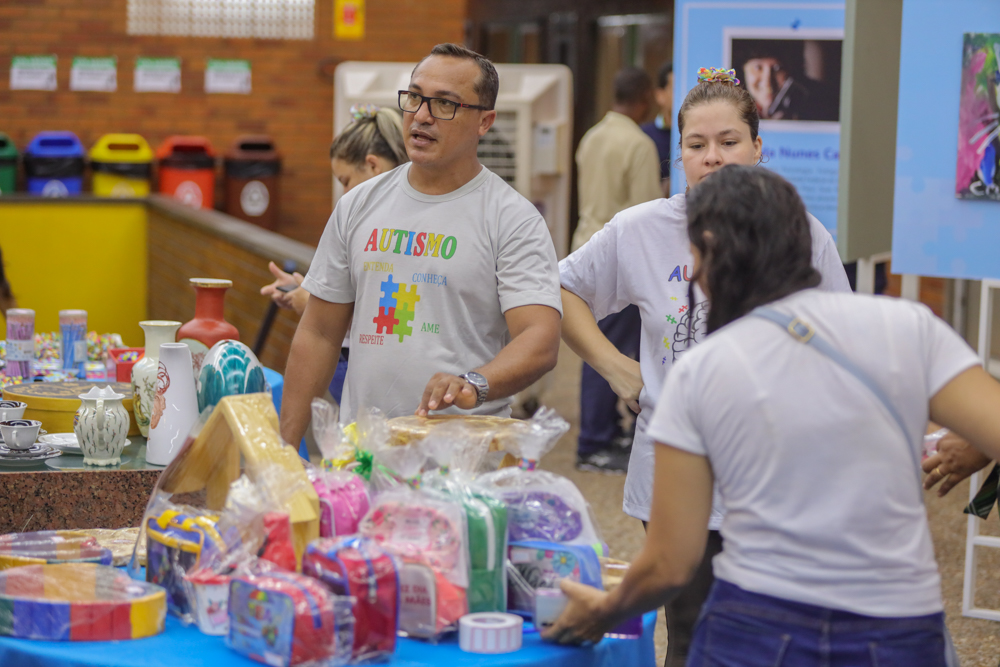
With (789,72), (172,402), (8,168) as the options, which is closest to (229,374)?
(172,402)

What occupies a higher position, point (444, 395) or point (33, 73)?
point (33, 73)

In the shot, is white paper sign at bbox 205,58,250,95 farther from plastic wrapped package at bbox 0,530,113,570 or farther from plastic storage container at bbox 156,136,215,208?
plastic wrapped package at bbox 0,530,113,570

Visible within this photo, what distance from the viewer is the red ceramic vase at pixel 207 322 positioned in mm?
2998

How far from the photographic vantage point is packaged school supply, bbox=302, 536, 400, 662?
5.11 feet

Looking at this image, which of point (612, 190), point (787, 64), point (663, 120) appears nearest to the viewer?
point (787, 64)

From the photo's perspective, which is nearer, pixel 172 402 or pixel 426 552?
pixel 426 552

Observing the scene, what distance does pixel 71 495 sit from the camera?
8.41ft

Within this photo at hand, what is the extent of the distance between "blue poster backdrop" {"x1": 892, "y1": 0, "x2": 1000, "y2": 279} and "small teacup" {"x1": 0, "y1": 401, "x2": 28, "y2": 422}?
98.6 inches

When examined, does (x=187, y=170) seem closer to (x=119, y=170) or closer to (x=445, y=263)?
(x=119, y=170)

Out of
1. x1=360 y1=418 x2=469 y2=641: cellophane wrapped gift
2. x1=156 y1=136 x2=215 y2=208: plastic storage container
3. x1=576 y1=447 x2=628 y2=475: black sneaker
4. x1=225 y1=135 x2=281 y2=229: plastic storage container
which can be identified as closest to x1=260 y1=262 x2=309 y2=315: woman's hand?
x1=360 y1=418 x2=469 y2=641: cellophane wrapped gift

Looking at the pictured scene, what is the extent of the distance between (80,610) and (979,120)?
2.93 metres

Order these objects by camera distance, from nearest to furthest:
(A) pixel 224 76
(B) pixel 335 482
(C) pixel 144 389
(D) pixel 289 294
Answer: (B) pixel 335 482
(C) pixel 144 389
(D) pixel 289 294
(A) pixel 224 76

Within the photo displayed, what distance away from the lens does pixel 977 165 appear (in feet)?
11.4

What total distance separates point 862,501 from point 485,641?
546mm
